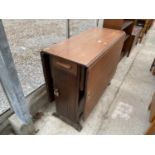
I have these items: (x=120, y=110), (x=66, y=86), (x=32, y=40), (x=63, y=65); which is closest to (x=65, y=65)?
(x=63, y=65)

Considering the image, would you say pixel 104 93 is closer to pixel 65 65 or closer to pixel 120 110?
pixel 120 110

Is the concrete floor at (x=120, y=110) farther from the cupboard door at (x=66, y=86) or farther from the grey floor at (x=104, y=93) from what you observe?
the cupboard door at (x=66, y=86)

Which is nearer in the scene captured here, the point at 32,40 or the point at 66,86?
the point at 66,86

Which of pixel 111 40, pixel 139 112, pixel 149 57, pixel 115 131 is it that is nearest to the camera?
pixel 111 40

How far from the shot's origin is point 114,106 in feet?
5.78

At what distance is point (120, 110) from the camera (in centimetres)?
171

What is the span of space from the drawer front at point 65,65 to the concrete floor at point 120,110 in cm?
76

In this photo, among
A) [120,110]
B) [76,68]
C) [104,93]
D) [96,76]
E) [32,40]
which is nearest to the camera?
[76,68]

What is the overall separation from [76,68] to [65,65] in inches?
3.8

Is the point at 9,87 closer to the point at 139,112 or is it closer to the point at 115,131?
the point at 115,131

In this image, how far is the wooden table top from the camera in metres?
0.99

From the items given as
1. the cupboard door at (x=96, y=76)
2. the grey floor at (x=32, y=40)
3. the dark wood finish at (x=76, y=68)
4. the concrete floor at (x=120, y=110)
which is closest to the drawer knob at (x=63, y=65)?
the dark wood finish at (x=76, y=68)
